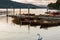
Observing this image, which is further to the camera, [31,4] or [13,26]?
[31,4]

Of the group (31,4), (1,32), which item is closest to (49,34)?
(1,32)

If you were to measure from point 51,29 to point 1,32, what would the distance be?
12.5 ft

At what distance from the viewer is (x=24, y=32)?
19.4 meters

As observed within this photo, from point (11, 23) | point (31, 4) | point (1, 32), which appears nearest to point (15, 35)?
point (1, 32)

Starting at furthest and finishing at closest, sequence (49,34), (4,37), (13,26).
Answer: (13,26), (49,34), (4,37)

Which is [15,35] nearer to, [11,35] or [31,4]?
[11,35]

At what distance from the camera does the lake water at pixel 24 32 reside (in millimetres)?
17473

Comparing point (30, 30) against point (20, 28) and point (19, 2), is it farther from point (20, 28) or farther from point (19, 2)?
point (19, 2)

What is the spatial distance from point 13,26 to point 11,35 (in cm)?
374

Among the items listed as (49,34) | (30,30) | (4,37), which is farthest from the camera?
(30,30)

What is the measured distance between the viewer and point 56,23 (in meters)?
22.3

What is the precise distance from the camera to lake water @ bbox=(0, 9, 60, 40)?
17473 mm

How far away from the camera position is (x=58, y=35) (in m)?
18.2

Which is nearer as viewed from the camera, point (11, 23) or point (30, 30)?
point (30, 30)
